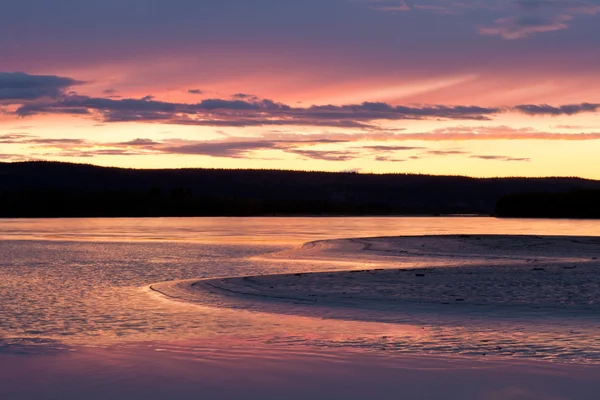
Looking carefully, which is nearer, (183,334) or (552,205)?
(183,334)

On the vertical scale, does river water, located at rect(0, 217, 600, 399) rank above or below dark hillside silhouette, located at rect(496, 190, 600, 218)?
below

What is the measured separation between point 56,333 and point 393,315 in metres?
7.33

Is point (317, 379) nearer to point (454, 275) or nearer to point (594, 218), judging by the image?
point (454, 275)

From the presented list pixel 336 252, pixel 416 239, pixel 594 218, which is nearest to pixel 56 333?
pixel 336 252

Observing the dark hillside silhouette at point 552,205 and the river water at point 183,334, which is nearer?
the river water at point 183,334

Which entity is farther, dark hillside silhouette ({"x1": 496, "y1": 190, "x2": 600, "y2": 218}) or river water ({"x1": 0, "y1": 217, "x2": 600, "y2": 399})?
dark hillside silhouette ({"x1": 496, "y1": 190, "x2": 600, "y2": 218})

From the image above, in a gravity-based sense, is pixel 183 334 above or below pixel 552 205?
below

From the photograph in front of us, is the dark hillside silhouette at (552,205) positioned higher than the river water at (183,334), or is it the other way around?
the dark hillside silhouette at (552,205)

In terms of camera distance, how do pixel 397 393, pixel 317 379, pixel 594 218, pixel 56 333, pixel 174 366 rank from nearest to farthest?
pixel 397 393
pixel 317 379
pixel 174 366
pixel 56 333
pixel 594 218

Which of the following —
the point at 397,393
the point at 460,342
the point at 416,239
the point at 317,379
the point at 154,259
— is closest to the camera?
the point at 397,393

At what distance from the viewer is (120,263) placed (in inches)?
1384

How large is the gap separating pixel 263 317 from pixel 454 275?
10.2m

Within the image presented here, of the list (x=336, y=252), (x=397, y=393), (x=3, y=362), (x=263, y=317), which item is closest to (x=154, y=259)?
(x=336, y=252)

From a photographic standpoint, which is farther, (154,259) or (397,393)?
(154,259)
